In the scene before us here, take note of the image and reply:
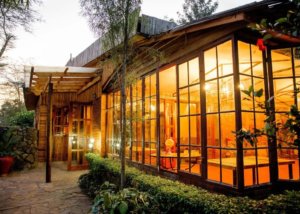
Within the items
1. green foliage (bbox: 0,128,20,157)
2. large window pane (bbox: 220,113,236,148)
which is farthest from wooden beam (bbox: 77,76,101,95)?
large window pane (bbox: 220,113,236,148)

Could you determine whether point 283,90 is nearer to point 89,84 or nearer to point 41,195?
point 41,195

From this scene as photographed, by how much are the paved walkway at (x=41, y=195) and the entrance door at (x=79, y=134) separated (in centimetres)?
113

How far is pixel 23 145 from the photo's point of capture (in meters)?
10.5

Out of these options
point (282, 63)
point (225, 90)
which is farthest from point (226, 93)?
point (282, 63)

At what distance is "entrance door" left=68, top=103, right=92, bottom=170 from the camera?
9.70 m

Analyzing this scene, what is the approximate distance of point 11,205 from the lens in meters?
5.28

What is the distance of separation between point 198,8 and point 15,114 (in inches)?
775

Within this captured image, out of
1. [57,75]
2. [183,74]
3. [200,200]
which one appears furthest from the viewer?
[57,75]

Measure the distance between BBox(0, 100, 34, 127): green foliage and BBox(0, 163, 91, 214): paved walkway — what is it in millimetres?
8405

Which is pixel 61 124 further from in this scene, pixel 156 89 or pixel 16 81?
pixel 156 89

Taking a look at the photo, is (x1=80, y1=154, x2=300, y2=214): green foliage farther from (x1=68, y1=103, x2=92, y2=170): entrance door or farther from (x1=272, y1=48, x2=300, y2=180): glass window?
(x1=68, y1=103, x2=92, y2=170): entrance door

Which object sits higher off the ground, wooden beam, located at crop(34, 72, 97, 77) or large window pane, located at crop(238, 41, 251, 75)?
wooden beam, located at crop(34, 72, 97, 77)

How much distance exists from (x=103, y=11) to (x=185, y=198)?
10.7ft

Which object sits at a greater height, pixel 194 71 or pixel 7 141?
pixel 194 71
